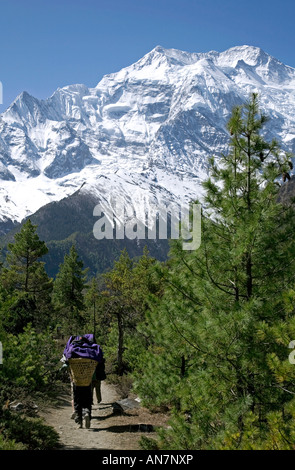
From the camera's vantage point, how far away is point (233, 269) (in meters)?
7.78

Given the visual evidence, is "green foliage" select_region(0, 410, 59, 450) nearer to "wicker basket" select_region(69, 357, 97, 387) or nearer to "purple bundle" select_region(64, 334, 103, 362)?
"wicker basket" select_region(69, 357, 97, 387)

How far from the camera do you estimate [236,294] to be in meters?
7.73

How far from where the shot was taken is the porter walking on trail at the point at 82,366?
9283 mm

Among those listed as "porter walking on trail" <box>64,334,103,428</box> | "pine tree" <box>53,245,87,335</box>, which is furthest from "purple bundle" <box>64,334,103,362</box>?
"pine tree" <box>53,245,87,335</box>

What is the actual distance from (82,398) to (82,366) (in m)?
0.91

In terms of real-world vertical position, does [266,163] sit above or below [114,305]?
above

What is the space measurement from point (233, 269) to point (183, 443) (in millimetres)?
3044

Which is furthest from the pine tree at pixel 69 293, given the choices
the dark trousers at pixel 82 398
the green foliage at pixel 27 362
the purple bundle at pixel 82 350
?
the purple bundle at pixel 82 350

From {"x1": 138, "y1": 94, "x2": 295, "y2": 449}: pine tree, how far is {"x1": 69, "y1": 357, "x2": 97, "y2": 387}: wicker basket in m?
2.01

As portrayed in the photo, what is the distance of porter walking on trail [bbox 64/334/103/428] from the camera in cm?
928

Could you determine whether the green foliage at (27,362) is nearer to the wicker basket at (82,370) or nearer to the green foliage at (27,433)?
the green foliage at (27,433)

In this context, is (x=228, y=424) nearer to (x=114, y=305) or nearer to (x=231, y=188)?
(x=231, y=188)

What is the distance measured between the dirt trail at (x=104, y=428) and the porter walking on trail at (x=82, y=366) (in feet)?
1.61

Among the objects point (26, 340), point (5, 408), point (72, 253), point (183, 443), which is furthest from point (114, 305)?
point (72, 253)
